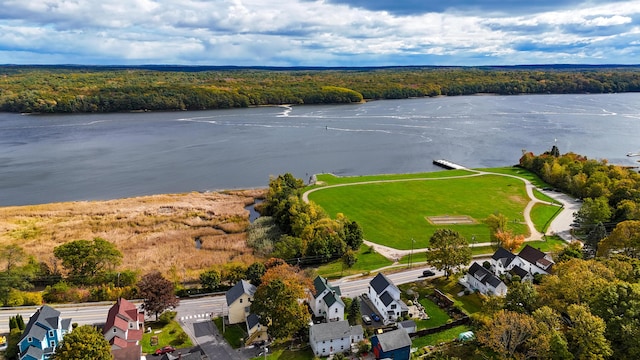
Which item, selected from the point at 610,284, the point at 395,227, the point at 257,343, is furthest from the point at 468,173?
Result: the point at 257,343

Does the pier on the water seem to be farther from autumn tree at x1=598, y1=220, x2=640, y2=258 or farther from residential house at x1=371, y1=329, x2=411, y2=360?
residential house at x1=371, y1=329, x2=411, y2=360

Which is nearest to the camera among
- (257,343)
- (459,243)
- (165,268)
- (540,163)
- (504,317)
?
(504,317)

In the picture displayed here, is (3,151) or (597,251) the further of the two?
(3,151)

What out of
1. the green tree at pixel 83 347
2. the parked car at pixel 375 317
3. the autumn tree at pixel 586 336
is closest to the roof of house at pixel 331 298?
the parked car at pixel 375 317

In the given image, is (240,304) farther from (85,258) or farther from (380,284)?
(85,258)

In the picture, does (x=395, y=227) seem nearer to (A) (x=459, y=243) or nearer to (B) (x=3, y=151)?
(A) (x=459, y=243)

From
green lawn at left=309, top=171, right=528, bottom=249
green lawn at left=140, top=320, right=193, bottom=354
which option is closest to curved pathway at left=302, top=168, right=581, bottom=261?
green lawn at left=309, top=171, right=528, bottom=249

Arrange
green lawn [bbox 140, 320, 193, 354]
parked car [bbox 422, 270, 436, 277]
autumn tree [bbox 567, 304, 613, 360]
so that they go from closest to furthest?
autumn tree [bbox 567, 304, 613, 360] < green lawn [bbox 140, 320, 193, 354] < parked car [bbox 422, 270, 436, 277]
